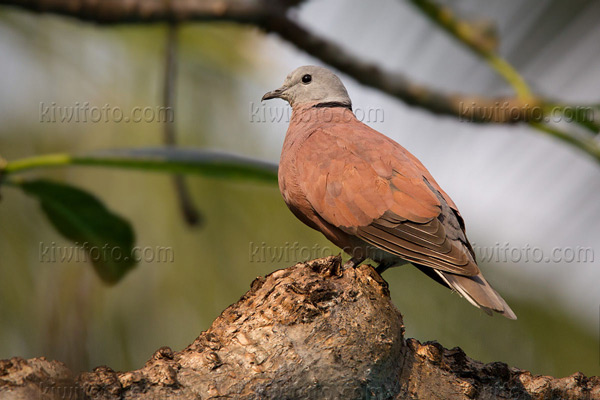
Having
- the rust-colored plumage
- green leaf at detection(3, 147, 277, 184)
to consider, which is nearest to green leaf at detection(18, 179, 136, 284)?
green leaf at detection(3, 147, 277, 184)

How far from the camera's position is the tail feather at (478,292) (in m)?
2.80

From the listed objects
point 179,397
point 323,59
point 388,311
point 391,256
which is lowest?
point 179,397

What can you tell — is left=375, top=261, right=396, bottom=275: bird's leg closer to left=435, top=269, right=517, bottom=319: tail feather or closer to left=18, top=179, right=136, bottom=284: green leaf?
left=435, top=269, right=517, bottom=319: tail feather

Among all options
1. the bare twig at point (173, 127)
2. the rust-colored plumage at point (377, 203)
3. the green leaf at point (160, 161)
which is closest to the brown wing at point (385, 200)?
the rust-colored plumage at point (377, 203)

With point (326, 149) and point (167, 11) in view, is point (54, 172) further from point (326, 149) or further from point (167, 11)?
point (326, 149)

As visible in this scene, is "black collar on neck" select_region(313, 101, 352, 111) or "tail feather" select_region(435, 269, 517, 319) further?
"black collar on neck" select_region(313, 101, 352, 111)

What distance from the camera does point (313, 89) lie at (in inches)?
181

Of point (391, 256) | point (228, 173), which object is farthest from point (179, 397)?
point (391, 256)

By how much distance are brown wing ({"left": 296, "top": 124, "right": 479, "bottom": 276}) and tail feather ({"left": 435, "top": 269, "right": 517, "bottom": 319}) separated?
4 cm

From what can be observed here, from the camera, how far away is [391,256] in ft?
11.5

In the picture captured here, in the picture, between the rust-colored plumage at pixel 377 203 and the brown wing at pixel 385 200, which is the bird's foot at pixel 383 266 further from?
the brown wing at pixel 385 200

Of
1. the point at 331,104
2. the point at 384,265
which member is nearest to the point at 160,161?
the point at 384,265

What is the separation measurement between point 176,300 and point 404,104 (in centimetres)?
203

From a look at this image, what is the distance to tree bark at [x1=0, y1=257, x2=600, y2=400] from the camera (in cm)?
193
